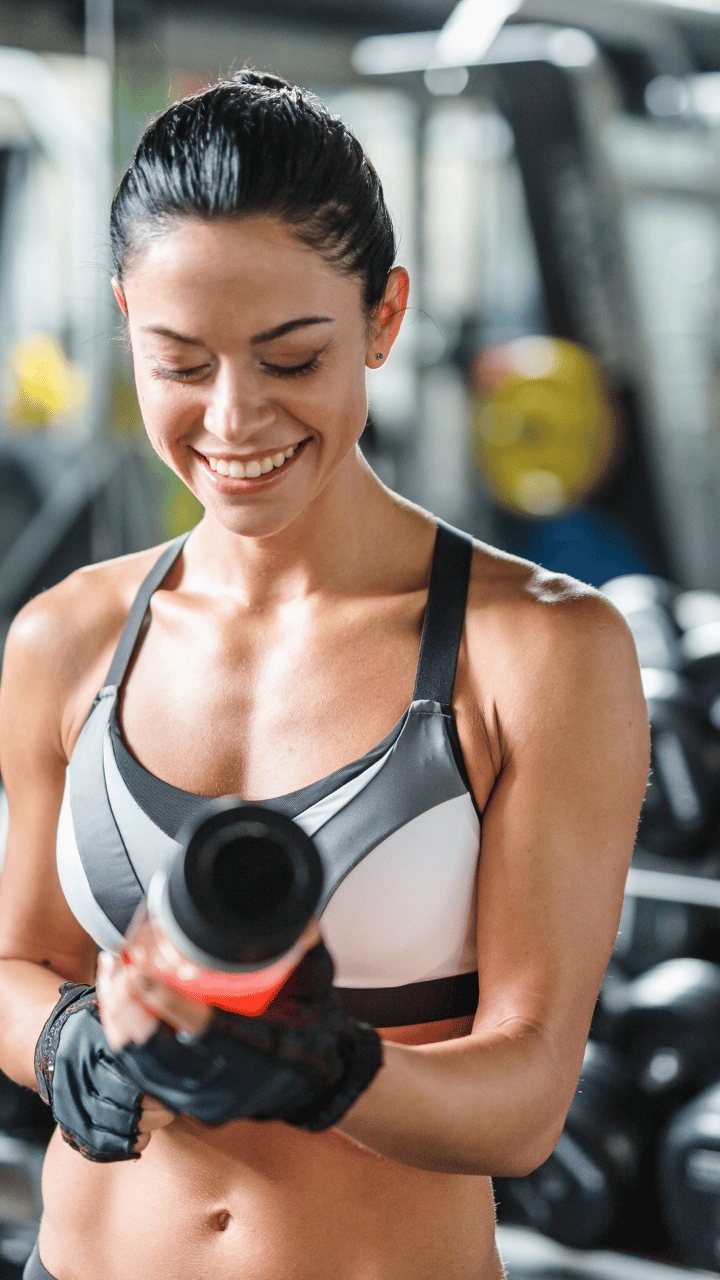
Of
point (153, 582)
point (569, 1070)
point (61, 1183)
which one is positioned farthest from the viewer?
point (153, 582)

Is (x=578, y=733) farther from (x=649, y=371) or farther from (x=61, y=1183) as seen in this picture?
(x=649, y=371)

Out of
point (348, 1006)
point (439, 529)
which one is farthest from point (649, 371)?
point (348, 1006)

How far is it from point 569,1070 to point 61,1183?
524mm

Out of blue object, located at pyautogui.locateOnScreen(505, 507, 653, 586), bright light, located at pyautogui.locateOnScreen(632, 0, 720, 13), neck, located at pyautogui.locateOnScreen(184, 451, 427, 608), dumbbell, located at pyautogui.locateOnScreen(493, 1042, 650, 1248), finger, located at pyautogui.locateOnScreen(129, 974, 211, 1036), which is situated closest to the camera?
finger, located at pyautogui.locateOnScreen(129, 974, 211, 1036)

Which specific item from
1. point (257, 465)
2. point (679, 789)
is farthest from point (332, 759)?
point (679, 789)

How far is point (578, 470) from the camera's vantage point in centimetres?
427

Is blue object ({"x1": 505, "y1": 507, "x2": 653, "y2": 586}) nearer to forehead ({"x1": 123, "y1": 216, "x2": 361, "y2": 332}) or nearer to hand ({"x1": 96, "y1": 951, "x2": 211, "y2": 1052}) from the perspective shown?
forehead ({"x1": 123, "y1": 216, "x2": 361, "y2": 332})

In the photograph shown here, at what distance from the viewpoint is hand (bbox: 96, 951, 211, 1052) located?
764mm

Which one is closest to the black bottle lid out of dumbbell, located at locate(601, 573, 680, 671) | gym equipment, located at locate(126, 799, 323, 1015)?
gym equipment, located at locate(126, 799, 323, 1015)

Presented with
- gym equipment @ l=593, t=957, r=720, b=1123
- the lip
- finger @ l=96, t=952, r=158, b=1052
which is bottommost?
gym equipment @ l=593, t=957, r=720, b=1123

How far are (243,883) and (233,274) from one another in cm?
49

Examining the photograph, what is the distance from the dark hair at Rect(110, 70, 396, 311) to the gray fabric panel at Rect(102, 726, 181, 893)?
0.47 m

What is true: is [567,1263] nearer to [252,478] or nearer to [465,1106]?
[465,1106]

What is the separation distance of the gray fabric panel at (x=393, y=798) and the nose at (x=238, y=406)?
0.30 metres
